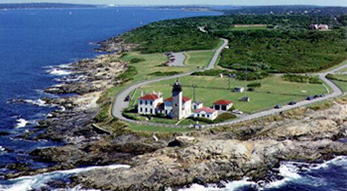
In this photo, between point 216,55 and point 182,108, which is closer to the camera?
point 182,108

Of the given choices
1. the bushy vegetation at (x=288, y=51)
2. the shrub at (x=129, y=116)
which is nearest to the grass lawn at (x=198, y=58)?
the bushy vegetation at (x=288, y=51)

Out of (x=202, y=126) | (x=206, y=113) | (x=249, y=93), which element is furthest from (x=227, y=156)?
(x=249, y=93)

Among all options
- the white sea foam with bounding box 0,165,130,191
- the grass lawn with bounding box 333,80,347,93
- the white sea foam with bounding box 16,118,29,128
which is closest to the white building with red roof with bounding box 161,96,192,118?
the white sea foam with bounding box 0,165,130,191

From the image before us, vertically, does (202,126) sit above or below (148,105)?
below

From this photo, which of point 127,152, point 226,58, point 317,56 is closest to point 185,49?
point 226,58

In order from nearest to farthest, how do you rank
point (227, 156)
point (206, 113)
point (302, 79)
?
point (227, 156)
point (206, 113)
point (302, 79)

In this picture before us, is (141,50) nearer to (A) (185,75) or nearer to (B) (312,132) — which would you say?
(A) (185,75)

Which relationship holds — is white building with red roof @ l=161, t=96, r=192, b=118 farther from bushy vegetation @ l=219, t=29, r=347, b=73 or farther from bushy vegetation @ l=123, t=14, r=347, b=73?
bushy vegetation @ l=219, t=29, r=347, b=73

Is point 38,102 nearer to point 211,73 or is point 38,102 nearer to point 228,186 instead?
point 211,73
